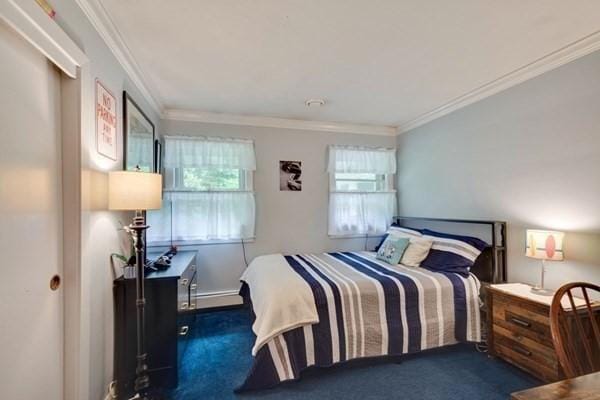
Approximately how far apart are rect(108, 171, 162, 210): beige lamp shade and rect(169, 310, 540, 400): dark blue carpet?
1.34m

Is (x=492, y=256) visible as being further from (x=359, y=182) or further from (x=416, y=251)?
(x=359, y=182)

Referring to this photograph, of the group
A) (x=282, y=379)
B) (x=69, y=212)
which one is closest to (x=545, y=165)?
(x=282, y=379)

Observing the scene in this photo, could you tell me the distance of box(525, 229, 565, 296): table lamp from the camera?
1.98 m

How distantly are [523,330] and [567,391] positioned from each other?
4.88ft

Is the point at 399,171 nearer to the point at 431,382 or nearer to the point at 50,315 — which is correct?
the point at 431,382

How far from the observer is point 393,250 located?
3.00 m

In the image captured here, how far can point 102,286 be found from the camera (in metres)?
1.67

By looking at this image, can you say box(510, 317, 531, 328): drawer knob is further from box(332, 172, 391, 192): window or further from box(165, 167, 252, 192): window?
box(165, 167, 252, 192): window

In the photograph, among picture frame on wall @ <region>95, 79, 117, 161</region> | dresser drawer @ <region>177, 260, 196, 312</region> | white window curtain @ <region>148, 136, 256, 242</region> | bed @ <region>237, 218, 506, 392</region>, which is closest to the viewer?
picture frame on wall @ <region>95, 79, 117, 161</region>

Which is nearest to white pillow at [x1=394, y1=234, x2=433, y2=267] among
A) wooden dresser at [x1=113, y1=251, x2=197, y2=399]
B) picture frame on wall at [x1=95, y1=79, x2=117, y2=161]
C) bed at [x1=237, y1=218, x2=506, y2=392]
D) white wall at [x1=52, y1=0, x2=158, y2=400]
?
bed at [x1=237, y1=218, x2=506, y2=392]

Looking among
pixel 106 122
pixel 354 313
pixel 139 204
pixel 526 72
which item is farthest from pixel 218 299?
pixel 526 72

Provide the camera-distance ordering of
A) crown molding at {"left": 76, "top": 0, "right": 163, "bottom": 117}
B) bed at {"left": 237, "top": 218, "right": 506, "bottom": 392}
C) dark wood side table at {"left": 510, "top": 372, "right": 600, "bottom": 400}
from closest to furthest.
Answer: dark wood side table at {"left": 510, "top": 372, "right": 600, "bottom": 400}, crown molding at {"left": 76, "top": 0, "right": 163, "bottom": 117}, bed at {"left": 237, "top": 218, "right": 506, "bottom": 392}

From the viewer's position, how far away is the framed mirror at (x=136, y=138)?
2051 millimetres

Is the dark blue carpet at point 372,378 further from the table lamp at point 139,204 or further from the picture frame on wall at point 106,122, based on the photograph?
the picture frame on wall at point 106,122
